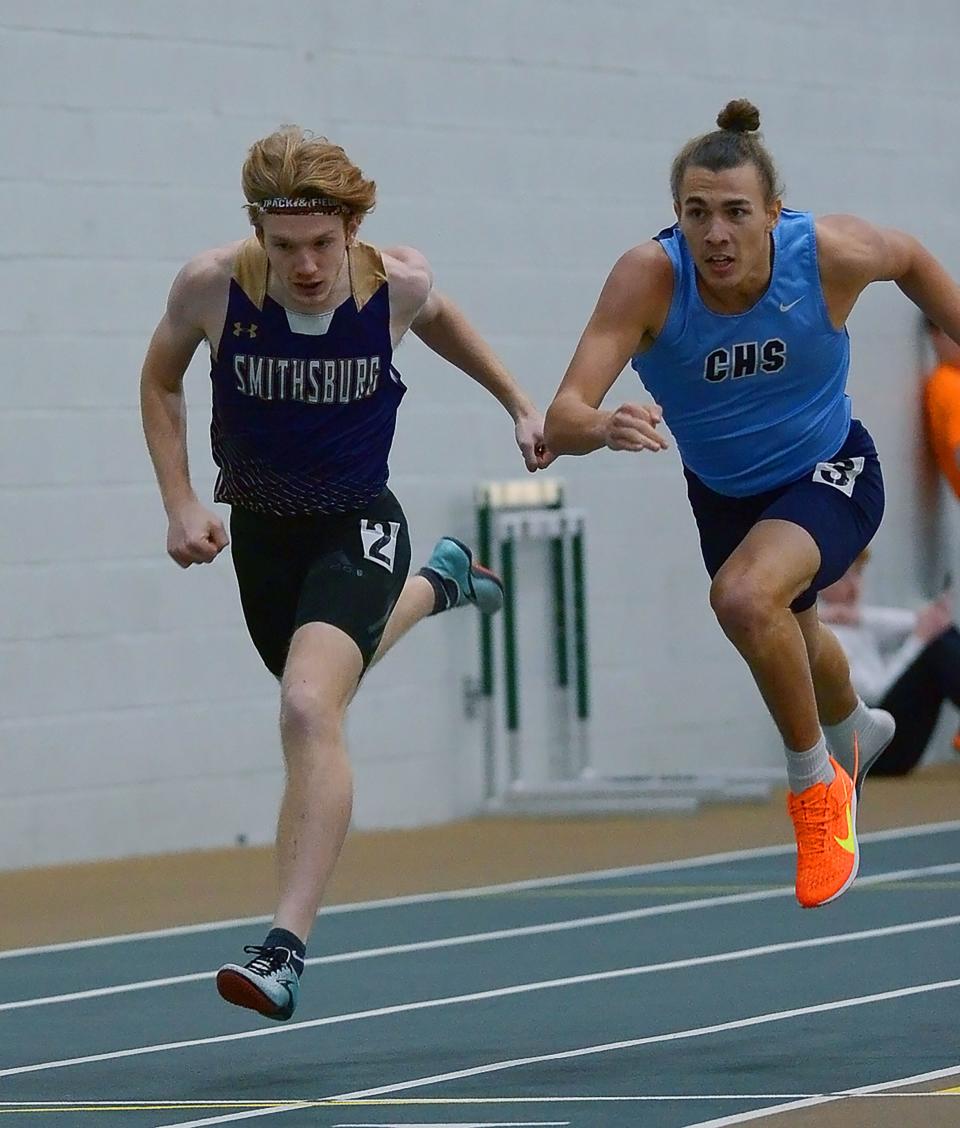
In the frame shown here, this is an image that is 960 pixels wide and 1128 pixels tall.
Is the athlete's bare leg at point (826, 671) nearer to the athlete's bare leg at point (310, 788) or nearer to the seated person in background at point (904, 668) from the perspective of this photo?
the athlete's bare leg at point (310, 788)

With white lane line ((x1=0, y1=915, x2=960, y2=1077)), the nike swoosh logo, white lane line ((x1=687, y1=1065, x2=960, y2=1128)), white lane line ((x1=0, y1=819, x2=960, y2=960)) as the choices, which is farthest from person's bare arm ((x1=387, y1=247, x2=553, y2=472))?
white lane line ((x1=0, y1=819, x2=960, y2=960))

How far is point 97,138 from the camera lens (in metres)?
9.83

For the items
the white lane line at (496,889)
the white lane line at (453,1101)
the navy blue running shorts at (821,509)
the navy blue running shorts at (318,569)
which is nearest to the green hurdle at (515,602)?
the white lane line at (496,889)

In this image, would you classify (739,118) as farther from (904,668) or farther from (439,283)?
(904,668)

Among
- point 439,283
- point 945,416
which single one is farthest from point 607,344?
point 945,416

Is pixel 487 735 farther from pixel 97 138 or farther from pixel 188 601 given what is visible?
pixel 97 138

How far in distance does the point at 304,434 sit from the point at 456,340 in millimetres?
495

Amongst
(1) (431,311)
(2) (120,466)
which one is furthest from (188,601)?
(1) (431,311)

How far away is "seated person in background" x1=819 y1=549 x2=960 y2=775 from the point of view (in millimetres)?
12383

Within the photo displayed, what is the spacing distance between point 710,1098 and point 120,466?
18.4ft

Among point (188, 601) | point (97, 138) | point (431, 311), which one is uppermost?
point (97, 138)

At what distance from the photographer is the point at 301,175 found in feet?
17.1

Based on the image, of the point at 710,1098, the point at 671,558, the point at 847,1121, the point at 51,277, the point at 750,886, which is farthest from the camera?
the point at 671,558

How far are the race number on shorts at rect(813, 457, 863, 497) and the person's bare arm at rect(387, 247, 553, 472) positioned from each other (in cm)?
67
